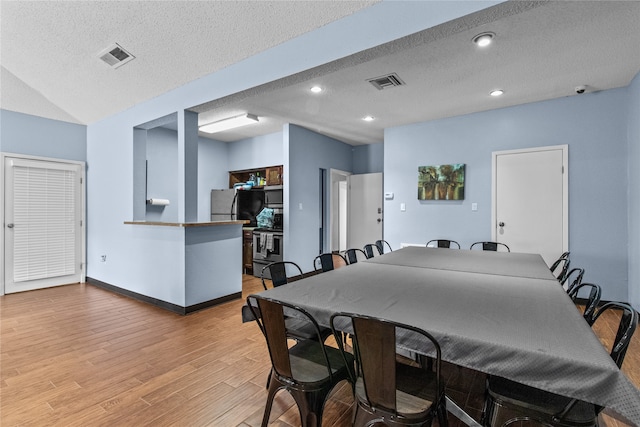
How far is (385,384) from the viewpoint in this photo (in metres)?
1.14

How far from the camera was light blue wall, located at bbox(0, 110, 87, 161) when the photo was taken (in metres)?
4.35

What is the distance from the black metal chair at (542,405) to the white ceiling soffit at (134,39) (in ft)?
7.67

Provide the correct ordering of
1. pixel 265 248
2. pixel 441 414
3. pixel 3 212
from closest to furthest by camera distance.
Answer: pixel 441 414 → pixel 3 212 → pixel 265 248

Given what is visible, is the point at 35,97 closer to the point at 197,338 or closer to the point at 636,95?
the point at 197,338

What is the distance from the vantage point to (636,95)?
3.33 m

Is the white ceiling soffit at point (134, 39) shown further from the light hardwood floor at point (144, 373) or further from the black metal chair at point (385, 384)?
the light hardwood floor at point (144, 373)

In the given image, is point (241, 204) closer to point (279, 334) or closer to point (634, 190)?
point (279, 334)

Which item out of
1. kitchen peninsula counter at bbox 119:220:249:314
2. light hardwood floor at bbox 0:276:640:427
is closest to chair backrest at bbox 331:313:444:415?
light hardwood floor at bbox 0:276:640:427

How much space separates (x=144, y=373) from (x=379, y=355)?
2.01 m

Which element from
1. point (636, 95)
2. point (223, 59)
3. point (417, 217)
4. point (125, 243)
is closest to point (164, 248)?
point (125, 243)

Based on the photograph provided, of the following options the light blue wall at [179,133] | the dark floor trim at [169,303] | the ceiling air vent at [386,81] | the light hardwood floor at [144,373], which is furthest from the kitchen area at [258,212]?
the ceiling air vent at [386,81]

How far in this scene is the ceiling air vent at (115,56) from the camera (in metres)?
3.25

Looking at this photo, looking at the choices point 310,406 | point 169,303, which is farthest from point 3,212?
point 310,406

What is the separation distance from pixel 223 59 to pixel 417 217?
3616mm
